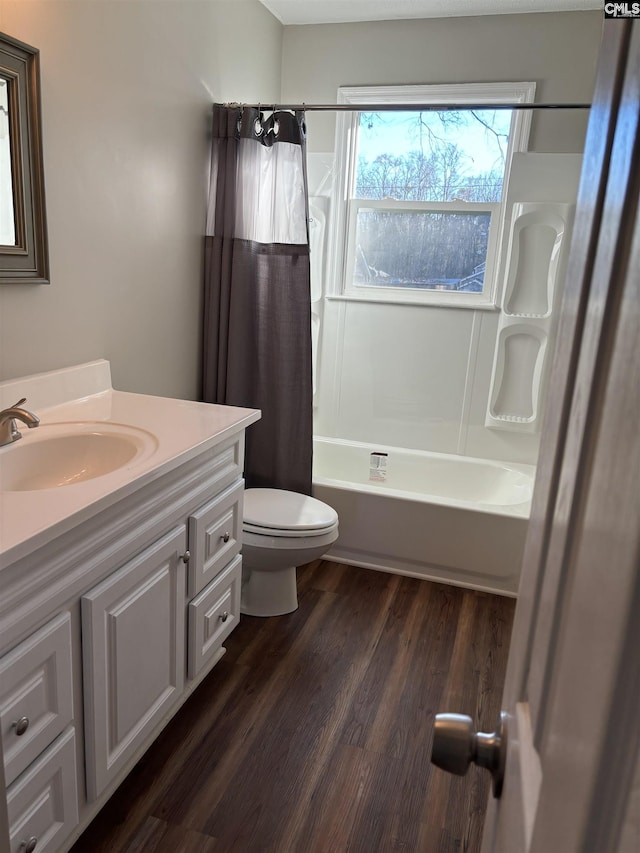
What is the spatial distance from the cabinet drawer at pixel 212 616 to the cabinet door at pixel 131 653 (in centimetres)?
6

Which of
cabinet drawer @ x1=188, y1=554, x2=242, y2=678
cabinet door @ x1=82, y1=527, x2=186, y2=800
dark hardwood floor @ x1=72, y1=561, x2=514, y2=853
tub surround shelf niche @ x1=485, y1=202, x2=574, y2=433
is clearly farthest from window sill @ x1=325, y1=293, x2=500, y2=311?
cabinet door @ x1=82, y1=527, x2=186, y2=800

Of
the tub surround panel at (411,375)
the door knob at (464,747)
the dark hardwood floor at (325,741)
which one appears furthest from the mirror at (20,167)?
the tub surround panel at (411,375)

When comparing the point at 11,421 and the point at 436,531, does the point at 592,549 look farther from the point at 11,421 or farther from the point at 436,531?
the point at 436,531

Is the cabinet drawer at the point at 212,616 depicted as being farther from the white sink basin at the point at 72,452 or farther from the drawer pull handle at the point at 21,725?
the drawer pull handle at the point at 21,725

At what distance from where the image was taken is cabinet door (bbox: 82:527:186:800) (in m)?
1.36

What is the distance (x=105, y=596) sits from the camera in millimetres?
1362

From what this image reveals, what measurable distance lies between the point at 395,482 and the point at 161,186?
1.93 meters

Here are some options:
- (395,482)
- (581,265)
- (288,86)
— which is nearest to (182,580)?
(581,265)

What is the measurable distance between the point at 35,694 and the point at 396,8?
3.12 m

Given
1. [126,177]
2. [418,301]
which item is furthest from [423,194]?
[126,177]

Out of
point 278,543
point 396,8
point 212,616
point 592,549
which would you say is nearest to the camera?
point 592,549

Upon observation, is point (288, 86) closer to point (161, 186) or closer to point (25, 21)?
point (161, 186)

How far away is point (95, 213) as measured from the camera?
2.03 m

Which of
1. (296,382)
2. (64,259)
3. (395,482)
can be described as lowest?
(395,482)
